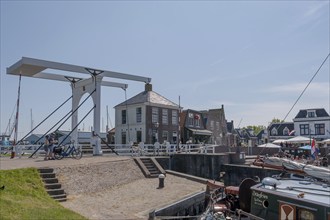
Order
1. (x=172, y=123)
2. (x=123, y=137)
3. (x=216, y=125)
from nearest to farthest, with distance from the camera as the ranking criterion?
(x=123, y=137), (x=172, y=123), (x=216, y=125)

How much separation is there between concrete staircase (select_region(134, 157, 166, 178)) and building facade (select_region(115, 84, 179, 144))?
10595 millimetres

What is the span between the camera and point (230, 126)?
212 ft

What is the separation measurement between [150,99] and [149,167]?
44.7 feet

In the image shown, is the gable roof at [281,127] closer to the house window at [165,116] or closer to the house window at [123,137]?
the house window at [165,116]

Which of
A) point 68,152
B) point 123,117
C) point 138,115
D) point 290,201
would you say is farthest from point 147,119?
point 290,201

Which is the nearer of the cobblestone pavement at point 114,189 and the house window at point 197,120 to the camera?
the cobblestone pavement at point 114,189

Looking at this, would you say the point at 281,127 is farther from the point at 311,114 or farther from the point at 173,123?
the point at 173,123

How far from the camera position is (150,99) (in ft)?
105

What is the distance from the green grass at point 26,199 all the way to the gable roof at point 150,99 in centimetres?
1990

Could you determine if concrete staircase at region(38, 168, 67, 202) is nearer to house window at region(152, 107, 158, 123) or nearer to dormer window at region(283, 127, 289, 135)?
house window at region(152, 107, 158, 123)

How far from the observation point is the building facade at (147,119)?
31.8 metres

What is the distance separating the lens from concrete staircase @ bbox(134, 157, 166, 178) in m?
18.0

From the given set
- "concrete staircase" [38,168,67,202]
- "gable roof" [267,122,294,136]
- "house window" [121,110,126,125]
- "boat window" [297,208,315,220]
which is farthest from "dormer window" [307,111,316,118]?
"boat window" [297,208,315,220]

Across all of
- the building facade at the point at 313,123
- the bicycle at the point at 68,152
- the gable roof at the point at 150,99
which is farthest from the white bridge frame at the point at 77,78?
the building facade at the point at 313,123
